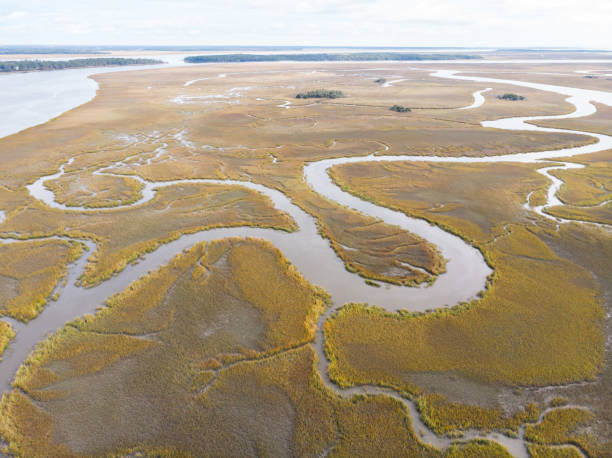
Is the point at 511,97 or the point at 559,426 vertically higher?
the point at 511,97

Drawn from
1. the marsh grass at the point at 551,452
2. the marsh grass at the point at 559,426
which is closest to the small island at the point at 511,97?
the marsh grass at the point at 559,426

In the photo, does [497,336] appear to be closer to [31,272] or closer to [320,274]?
[320,274]

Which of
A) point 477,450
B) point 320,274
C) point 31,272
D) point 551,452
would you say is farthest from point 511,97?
point 31,272

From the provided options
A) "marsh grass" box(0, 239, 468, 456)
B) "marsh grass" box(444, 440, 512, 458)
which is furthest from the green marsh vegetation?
"marsh grass" box(0, 239, 468, 456)

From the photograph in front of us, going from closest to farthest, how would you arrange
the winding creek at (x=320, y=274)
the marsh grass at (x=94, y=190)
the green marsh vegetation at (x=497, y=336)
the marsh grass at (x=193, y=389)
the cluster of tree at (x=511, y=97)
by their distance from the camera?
the marsh grass at (x=193, y=389)
the green marsh vegetation at (x=497, y=336)
the winding creek at (x=320, y=274)
the marsh grass at (x=94, y=190)
the cluster of tree at (x=511, y=97)

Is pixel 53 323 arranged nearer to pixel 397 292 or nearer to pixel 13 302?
pixel 13 302

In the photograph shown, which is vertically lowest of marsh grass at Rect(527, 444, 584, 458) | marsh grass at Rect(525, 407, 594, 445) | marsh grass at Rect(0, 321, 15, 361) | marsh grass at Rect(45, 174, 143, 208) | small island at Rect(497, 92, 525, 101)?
marsh grass at Rect(527, 444, 584, 458)

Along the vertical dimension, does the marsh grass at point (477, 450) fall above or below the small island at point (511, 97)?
below

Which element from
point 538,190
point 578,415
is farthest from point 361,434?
point 538,190

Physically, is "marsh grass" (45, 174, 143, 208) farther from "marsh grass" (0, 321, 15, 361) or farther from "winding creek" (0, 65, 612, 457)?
"marsh grass" (0, 321, 15, 361)

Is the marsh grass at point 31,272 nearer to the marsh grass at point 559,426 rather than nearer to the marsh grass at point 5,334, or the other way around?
the marsh grass at point 5,334

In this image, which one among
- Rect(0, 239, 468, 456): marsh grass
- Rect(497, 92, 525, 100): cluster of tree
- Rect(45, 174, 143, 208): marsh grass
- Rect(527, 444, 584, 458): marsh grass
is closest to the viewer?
→ Rect(527, 444, 584, 458): marsh grass
